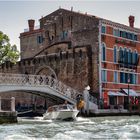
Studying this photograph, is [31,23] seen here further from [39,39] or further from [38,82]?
[38,82]

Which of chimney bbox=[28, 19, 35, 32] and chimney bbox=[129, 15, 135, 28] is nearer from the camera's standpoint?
chimney bbox=[129, 15, 135, 28]

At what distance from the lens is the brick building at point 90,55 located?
1854 inches

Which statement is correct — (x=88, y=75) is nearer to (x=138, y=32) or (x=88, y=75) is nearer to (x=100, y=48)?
(x=100, y=48)

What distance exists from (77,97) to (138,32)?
36.0ft

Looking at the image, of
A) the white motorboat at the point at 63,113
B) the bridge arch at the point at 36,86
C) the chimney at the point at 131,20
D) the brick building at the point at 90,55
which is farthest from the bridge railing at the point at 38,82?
the chimney at the point at 131,20

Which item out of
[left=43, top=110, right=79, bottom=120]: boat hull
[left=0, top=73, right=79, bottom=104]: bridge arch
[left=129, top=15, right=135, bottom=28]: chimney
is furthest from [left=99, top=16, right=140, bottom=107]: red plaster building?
[left=43, top=110, right=79, bottom=120]: boat hull

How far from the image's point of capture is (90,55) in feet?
155

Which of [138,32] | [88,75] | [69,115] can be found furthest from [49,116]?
[138,32]

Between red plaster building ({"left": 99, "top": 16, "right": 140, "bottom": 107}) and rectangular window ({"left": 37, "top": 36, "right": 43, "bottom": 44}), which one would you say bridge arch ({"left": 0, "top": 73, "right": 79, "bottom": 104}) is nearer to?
red plaster building ({"left": 99, "top": 16, "right": 140, "bottom": 107})

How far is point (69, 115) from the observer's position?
37281mm

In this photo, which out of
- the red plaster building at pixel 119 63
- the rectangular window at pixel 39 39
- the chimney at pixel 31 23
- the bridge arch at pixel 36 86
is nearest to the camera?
the bridge arch at pixel 36 86

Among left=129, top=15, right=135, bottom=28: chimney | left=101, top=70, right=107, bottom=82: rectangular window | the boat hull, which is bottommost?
the boat hull

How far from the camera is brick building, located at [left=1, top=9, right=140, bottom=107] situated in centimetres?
4709

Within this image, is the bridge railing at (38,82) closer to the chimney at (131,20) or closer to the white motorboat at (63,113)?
the white motorboat at (63,113)
